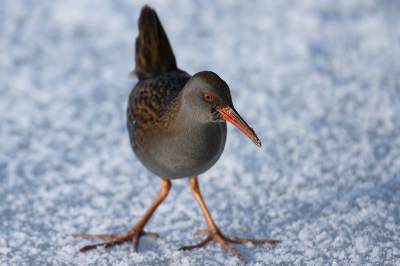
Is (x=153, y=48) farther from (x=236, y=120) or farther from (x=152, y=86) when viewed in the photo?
(x=236, y=120)

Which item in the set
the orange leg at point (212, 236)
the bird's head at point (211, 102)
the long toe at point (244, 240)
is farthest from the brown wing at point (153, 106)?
the long toe at point (244, 240)

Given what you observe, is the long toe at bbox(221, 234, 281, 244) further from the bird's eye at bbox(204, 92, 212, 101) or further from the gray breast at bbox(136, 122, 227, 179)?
the bird's eye at bbox(204, 92, 212, 101)

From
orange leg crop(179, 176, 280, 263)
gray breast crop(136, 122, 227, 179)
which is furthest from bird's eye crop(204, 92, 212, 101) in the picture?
orange leg crop(179, 176, 280, 263)

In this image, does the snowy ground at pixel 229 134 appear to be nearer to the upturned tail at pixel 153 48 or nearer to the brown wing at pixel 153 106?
the brown wing at pixel 153 106

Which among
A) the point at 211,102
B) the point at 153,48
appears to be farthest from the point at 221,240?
the point at 153,48

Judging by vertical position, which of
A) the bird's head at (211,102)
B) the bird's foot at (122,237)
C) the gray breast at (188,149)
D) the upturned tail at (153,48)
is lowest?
the bird's foot at (122,237)
